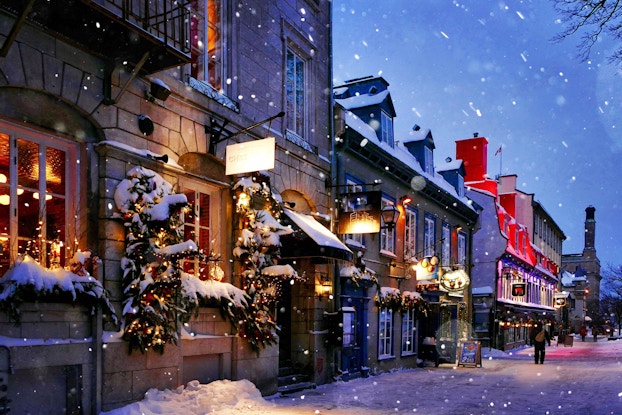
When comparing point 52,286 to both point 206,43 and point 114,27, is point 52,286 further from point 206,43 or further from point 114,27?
point 206,43

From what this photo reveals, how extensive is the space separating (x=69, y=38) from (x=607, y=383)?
14.2 metres

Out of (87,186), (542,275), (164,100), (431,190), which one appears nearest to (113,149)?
(87,186)

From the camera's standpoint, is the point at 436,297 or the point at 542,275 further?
the point at 542,275

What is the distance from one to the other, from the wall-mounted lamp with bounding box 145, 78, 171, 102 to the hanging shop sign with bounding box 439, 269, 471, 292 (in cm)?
1485

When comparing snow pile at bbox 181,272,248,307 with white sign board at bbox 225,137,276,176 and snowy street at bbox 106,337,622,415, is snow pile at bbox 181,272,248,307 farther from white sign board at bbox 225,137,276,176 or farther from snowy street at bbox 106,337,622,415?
white sign board at bbox 225,137,276,176

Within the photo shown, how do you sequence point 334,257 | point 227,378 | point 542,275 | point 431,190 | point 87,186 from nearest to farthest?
point 87,186 < point 227,378 < point 334,257 < point 431,190 < point 542,275

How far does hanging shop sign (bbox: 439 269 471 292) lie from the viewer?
22031 mm

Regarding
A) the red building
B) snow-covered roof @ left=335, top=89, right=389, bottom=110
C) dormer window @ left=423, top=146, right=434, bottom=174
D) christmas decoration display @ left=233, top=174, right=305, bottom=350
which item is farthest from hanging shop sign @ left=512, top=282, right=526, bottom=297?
christmas decoration display @ left=233, top=174, right=305, bottom=350

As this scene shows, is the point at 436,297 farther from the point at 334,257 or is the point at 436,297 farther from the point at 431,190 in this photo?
the point at 334,257

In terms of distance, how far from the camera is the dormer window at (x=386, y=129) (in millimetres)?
19594

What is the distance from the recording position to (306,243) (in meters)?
12.7

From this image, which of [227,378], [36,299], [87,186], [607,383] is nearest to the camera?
[36,299]

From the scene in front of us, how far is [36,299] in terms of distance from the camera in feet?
24.4

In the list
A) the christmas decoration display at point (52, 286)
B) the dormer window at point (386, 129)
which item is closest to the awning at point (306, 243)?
the christmas decoration display at point (52, 286)
